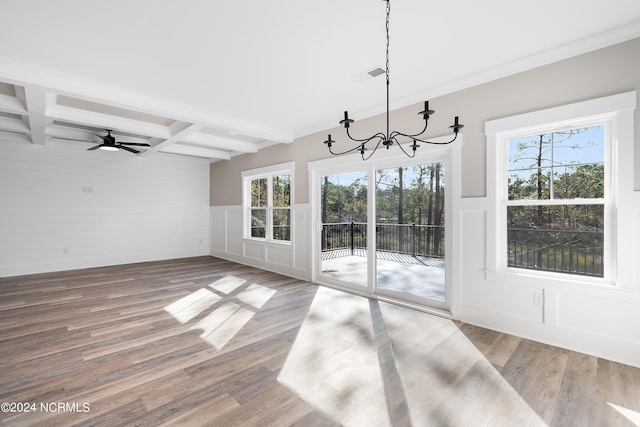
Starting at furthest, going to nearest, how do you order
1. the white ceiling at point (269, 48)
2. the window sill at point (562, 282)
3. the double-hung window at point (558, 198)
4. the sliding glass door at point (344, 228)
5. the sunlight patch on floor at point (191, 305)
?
the sliding glass door at point (344, 228) < the sunlight patch on floor at point (191, 305) < the double-hung window at point (558, 198) < the window sill at point (562, 282) < the white ceiling at point (269, 48)

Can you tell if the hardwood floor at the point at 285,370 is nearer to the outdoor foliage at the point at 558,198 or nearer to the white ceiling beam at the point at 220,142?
the outdoor foliage at the point at 558,198

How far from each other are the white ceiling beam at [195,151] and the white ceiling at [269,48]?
2358mm

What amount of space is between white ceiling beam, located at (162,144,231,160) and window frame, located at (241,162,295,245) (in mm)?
829

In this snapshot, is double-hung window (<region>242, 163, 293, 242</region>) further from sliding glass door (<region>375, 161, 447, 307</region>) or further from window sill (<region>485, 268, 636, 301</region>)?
window sill (<region>485, 268, 636, 301</region>)

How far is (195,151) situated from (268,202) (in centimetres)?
224

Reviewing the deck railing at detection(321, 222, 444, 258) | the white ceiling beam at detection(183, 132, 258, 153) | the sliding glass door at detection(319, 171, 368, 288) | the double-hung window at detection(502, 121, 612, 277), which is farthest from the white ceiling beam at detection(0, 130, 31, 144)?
the double-hung window at detection(502, 121, 612, 277)

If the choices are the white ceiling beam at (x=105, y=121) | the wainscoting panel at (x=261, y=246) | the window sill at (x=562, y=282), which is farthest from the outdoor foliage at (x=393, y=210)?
the white ceiling beam at (x=105, y=121)

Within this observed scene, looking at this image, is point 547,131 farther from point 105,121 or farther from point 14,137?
point 14,137

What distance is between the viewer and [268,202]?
643 centimetres

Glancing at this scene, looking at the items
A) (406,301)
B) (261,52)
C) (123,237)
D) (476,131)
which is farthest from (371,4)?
(123,237)

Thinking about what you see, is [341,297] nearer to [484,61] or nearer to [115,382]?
[115,382]

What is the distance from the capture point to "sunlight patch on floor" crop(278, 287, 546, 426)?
6.12ft

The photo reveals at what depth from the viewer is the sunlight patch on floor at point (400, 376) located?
6.12 feet

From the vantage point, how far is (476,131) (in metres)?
3.26
